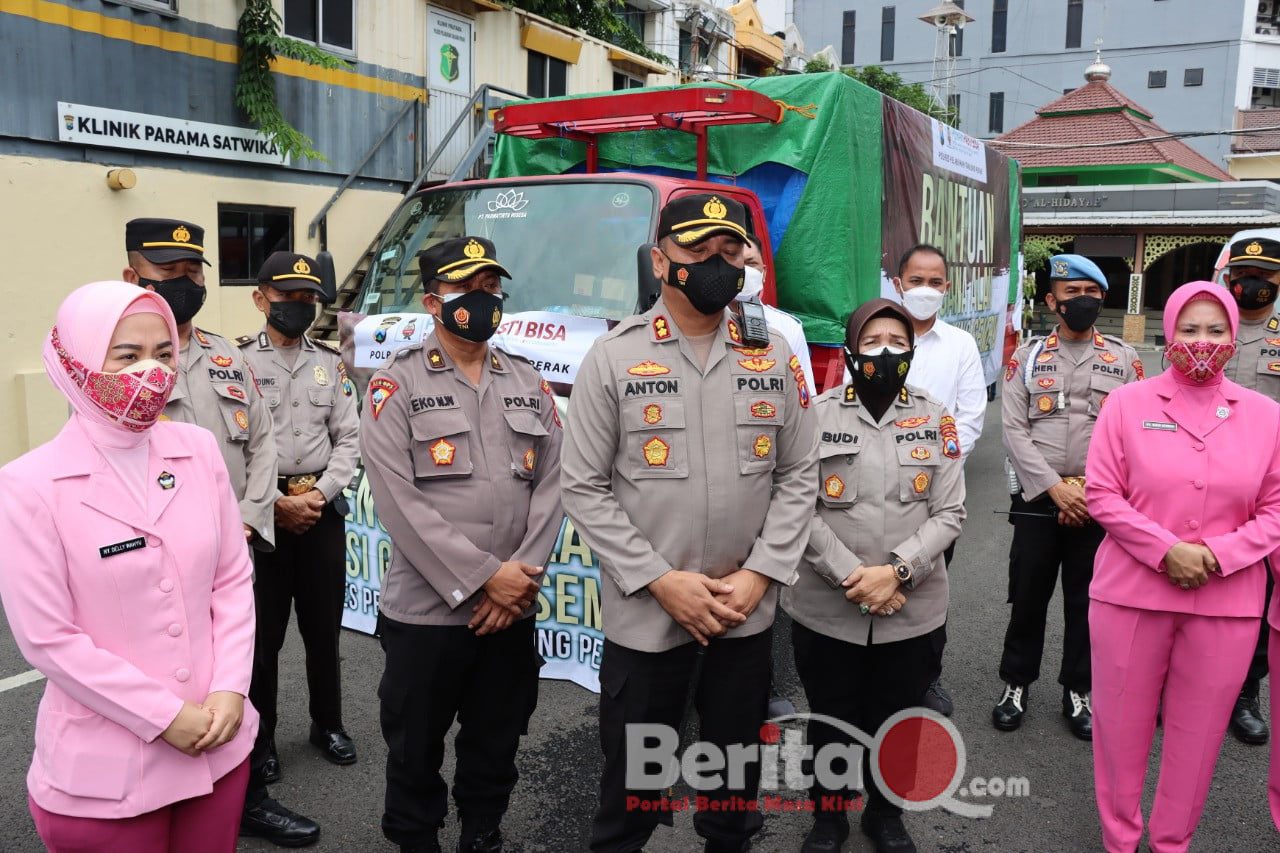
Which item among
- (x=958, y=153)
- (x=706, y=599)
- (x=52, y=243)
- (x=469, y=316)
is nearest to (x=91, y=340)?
(x=469, y=316)

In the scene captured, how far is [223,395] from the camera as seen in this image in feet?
10.8

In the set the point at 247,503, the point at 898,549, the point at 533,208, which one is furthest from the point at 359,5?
the point at 898,549

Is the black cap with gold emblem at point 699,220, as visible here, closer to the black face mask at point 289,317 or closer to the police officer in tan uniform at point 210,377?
the police officer in tan uniform at point 210,377

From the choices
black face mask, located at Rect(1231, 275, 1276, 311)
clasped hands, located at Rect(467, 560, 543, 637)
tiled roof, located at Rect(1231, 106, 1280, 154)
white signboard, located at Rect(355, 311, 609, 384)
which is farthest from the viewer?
tiled roof, located at Rect(1231, 106, 1280, 154)

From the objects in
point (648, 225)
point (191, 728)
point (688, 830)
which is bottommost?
point (688, 830)

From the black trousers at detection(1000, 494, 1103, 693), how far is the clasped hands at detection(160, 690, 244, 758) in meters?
3.33

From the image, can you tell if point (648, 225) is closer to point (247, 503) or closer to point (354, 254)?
point (247, 503)

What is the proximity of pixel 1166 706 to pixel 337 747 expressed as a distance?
2936 mm

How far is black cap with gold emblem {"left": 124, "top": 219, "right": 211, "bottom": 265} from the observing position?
3.28 m

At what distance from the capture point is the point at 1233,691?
10.1 ft

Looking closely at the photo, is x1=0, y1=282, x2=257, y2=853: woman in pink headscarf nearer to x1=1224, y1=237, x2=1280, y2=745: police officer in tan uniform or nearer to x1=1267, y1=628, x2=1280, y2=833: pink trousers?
x1=1267, y1=628, x2=1280, y2=833: pink trousers

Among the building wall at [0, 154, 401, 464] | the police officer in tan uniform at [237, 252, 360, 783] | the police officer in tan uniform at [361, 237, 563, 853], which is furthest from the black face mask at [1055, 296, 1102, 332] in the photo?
the building wall at [0, 154, 401, 464]

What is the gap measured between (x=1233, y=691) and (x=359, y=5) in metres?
13.0

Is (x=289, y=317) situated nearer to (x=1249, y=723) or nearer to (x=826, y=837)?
(x=826, y=837)
